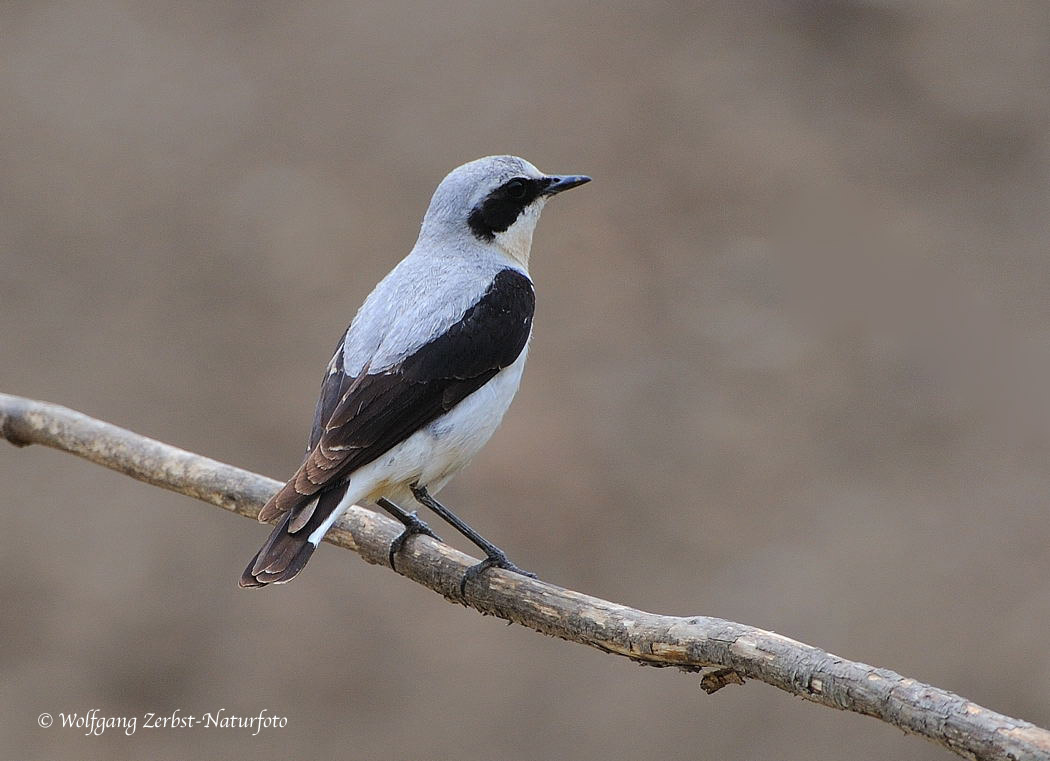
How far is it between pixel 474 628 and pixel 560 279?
415 cm

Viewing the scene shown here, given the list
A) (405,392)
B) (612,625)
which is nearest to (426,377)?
(405,392)

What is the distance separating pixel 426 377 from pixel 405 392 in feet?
0.36

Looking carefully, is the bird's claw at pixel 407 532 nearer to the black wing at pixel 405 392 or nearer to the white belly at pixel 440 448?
the white belly at pixel 440 448

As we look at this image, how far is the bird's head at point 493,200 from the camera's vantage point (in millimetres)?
5699

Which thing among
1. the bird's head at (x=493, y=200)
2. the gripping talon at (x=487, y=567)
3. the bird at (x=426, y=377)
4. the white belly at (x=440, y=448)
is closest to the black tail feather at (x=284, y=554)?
the bird at (x=426, y=377)

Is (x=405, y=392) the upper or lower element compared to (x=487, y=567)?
A: upper

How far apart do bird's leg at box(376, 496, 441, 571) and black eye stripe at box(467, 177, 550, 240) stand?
127 centimetres

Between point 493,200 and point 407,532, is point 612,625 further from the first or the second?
point 493,200

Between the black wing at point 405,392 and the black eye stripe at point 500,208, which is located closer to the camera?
the black wing at point 405,392

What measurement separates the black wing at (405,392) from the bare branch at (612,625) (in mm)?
610

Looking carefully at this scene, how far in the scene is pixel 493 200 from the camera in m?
5.70

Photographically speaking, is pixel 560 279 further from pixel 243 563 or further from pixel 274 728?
pixel 274 728

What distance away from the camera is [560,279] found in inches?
515

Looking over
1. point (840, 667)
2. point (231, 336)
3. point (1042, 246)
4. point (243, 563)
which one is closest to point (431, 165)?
point (231, 336)
